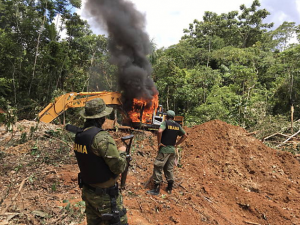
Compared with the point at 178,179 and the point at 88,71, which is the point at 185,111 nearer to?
the point at 88,71

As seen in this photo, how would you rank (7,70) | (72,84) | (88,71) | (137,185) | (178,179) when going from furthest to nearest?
(88,71)
(72,84)
(7,70)
(178,179)
(137,185)

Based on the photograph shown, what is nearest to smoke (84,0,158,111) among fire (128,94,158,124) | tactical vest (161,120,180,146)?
fire (128,94,158,124)

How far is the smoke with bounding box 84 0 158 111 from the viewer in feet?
31.2

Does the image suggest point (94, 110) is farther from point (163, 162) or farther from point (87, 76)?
point (87, 76)

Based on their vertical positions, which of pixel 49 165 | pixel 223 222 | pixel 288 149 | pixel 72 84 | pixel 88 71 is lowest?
pixel 223 222

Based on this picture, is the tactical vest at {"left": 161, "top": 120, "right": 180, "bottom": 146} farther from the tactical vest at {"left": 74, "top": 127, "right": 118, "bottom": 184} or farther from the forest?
the forest

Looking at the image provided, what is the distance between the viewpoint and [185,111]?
16.5 meters

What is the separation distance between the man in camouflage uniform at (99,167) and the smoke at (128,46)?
22.4 ft

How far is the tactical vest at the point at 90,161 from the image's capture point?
2152mm

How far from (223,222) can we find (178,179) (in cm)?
175

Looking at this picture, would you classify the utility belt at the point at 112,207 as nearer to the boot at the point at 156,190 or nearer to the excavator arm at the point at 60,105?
the boot at the point at 156,190

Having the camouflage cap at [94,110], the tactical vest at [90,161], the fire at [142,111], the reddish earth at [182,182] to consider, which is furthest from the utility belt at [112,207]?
the fire at [142,111]

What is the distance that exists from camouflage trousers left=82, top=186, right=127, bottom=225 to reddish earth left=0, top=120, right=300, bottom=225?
91 centimetres

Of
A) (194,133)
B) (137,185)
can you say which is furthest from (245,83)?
(137,185)
